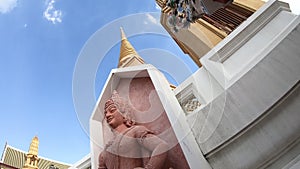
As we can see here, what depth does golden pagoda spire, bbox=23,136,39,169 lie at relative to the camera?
30.0 feet

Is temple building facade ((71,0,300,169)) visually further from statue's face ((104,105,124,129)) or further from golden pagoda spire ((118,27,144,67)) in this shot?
golden pagoda spire ((118,27,144,67))

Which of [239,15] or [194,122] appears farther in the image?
[239,15]

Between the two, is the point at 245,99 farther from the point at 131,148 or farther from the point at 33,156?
the point at 33,156

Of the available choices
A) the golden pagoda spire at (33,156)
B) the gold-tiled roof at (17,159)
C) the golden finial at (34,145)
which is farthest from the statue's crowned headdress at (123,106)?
the gold-tiled roof at (17,159)

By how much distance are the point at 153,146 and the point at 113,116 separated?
0.75m

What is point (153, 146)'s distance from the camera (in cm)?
321

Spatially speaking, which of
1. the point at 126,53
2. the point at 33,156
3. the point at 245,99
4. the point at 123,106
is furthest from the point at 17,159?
the point at 245,99

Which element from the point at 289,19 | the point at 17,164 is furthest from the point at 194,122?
the point at 17,164

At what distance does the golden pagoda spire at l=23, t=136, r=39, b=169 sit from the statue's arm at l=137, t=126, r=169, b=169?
7091 millimetres

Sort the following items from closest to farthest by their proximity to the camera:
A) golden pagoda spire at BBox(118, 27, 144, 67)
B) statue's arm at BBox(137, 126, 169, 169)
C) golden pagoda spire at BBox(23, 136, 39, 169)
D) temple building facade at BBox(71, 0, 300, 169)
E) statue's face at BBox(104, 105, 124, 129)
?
temple building facade at BBox(71, 0, 300, 169)
statue's arm at BBox(137, 126, 169, 169)
statue's face at BBox(104, 105, 124, 129)
golden pagoda spire at BBox(118, 27, 144, 67)
golden pagoda spire at BBox(23, 136, 39, 169)

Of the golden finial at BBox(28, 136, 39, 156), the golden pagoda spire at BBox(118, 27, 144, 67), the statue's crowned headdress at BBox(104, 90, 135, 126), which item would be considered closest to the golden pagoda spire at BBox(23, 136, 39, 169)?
the golden finial at BBox(28, 136, 39, 156)

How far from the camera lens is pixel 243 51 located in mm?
3709

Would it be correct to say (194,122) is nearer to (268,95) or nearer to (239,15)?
(268,95)

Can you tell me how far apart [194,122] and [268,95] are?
962 millimetres
